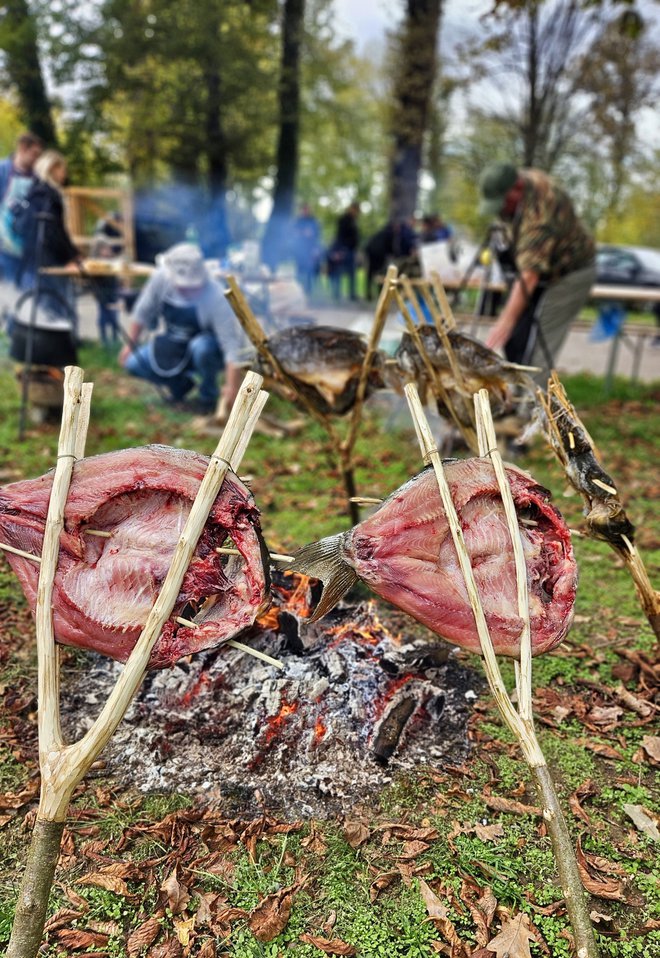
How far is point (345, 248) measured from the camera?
19219mm

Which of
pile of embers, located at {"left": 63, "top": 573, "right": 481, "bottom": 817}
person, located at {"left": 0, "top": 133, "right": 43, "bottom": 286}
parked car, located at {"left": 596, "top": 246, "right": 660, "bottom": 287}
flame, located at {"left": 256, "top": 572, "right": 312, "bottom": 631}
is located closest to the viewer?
pile of embers, located at {"left": 63, "top": 573, "right": 481, "bottom": 817}

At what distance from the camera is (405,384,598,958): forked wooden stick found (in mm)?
1742

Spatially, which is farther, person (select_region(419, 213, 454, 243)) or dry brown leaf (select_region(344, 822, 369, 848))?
person (select_region(419, 213, 454, 243))

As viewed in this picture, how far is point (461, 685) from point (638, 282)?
18.5m

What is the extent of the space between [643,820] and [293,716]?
1.28 metres

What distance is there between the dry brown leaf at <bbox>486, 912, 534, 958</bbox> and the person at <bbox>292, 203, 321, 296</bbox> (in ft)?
55.2

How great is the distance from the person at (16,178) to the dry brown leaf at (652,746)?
7.10 meters

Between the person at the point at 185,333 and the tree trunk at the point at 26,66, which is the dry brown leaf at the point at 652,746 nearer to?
the person at the point at 185,333

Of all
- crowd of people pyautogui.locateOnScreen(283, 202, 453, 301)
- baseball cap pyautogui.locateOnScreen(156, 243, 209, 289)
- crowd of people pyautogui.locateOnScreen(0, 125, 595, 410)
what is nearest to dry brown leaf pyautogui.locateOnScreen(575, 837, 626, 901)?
crowd of people pyautogui.locateOnScreen(0, 125, 595, 410)

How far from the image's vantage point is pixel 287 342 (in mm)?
3525

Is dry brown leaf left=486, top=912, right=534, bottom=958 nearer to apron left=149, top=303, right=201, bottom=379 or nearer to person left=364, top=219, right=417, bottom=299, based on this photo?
apron left=149, top=303, right=201, bottom=379

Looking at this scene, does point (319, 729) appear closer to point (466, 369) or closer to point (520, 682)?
point (520, 682)

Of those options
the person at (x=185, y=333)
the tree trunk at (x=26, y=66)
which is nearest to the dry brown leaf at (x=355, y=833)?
the person at (x=185, y=333)

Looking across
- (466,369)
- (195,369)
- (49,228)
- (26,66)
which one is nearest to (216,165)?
(26,66)
